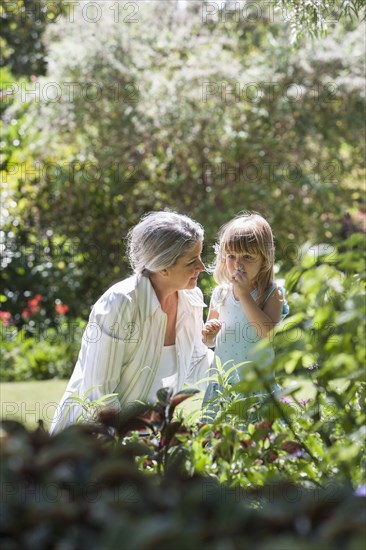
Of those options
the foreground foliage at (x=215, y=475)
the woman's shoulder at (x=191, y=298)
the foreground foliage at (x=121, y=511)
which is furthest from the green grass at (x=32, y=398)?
the foreground foliage at (x=121, y=511)

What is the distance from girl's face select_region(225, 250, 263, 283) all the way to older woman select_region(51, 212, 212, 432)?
0.75 ft

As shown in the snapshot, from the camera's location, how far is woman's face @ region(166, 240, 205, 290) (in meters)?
3.75

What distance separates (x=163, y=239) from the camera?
373cm

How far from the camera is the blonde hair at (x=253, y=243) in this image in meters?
3.93

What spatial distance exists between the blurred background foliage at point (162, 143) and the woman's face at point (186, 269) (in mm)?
5670

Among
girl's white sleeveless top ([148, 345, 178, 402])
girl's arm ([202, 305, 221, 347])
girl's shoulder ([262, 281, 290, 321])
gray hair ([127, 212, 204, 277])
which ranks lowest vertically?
girl's white sleeveless top ([148, 345, 178, 402])

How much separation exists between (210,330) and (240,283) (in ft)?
0.85

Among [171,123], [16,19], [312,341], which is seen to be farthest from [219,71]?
[312,341]

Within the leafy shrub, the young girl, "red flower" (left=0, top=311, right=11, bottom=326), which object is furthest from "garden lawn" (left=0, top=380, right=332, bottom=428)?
the young girl

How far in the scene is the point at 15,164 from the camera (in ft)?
28.9

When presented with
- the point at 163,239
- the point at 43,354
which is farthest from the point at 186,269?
the point at 43,354

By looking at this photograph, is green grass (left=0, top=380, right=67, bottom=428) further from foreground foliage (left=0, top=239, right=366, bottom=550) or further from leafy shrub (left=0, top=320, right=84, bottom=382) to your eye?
foreground foliage (left=0, top=239, right=366, bottom=550)

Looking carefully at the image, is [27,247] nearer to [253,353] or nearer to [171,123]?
[171,123]

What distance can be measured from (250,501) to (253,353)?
0.34 meters
